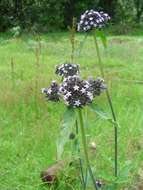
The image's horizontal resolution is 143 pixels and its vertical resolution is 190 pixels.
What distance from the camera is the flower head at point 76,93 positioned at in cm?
231

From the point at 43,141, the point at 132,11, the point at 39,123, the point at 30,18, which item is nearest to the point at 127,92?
the point at 39,123

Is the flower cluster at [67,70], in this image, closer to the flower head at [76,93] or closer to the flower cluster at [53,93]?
the flower cluster at [53,93]

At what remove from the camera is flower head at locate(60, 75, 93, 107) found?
231 cm

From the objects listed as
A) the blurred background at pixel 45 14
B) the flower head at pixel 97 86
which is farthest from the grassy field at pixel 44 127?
the blurred background at pixel 45 14

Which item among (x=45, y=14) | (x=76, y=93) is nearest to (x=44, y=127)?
(x=76, y=93)

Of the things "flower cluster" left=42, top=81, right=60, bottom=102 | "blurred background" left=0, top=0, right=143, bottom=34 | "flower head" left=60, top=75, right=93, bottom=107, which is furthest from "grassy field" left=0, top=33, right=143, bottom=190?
"blurred background" left=0, top=0, right=143, bottom=34

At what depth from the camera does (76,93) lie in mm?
2330

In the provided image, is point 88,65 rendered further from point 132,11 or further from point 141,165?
point 132,11

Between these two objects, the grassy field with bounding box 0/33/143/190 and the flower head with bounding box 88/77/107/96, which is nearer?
the flower head with bounding box 88/77/107/96

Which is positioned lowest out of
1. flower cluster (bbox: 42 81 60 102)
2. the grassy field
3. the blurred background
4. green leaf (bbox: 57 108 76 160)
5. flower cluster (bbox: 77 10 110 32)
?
the blurred background

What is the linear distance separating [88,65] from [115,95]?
2371mm

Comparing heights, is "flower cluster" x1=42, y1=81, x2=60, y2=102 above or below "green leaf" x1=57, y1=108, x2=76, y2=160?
above

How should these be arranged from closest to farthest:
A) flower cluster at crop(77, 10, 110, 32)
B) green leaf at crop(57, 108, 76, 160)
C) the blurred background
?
green leaf at crop(57, 108, 76, 160) → flower cluster at crop(77, 10, 110, 32) → the blurred background

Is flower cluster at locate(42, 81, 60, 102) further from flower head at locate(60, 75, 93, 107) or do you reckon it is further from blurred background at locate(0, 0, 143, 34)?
blurred background at locate(0, 0, 143, 34)
